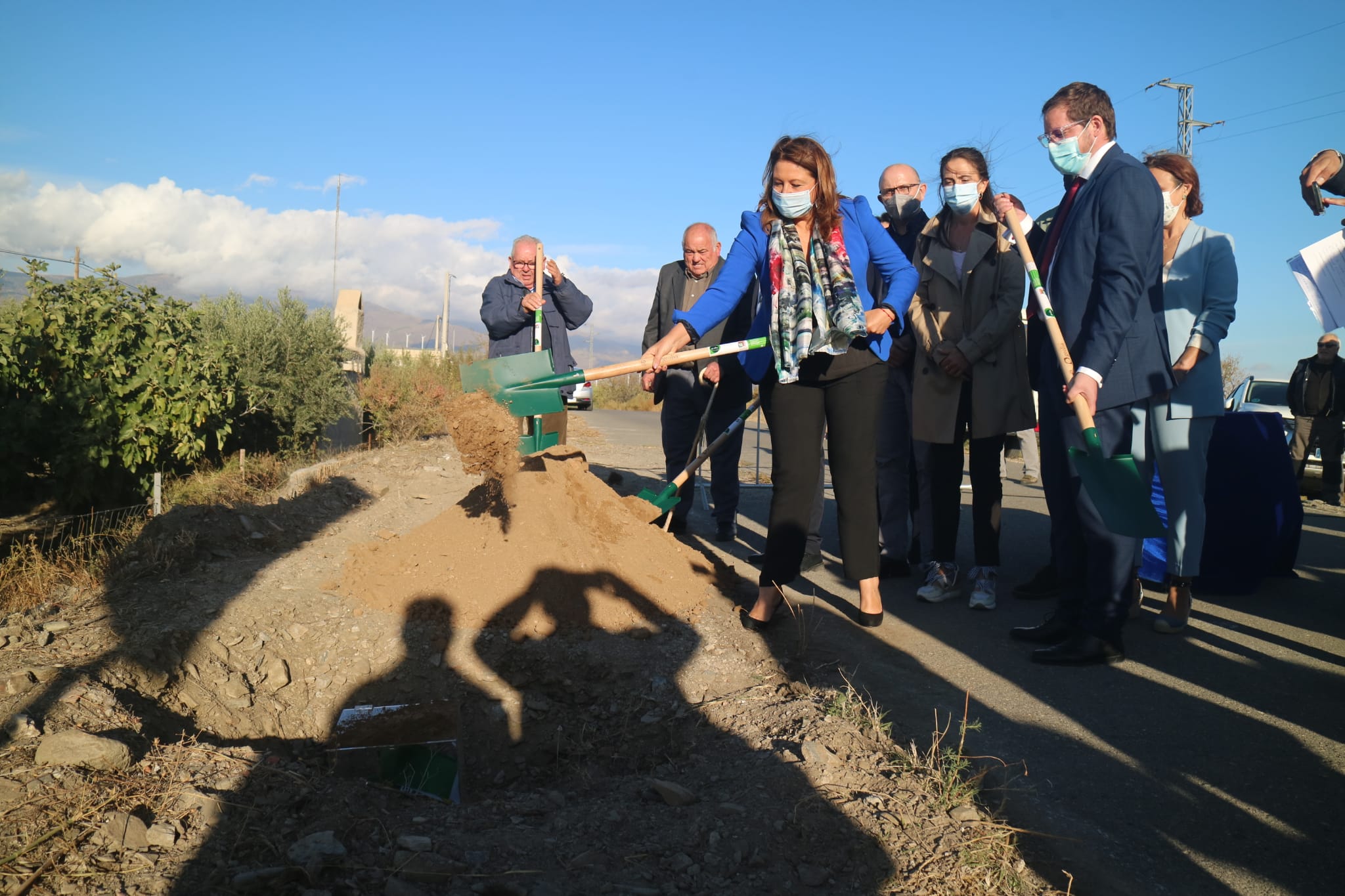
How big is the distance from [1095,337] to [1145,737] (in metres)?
1.58

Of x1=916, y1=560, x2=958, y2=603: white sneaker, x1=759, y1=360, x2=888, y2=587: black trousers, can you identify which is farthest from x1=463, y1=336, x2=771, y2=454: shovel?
x1=916, y1=560, x2=958, y2=603: white sneaker

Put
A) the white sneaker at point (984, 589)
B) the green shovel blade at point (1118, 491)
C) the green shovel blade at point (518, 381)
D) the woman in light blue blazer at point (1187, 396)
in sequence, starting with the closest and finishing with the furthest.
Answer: the green shovel blade at point (1118, 491) → the woman in light blue blazer at point (1187, 396) → the green shovel blade at point (518, 381) → the white sneaker at point (984, 589)

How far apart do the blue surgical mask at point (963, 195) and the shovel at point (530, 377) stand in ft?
4.77

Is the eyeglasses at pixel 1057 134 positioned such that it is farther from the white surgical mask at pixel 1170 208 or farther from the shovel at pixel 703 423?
the shovel at pixel 703 423

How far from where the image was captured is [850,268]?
156 inches

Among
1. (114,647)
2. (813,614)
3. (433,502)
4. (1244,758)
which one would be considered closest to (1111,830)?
(1244,758)

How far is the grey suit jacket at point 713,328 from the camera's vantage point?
225 inches

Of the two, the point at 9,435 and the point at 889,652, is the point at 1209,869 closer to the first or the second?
the point at 889,652

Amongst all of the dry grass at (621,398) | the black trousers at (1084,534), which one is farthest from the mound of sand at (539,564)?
the dry grass at (621,398)

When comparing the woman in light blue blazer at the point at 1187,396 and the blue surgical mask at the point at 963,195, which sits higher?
the blue surgical mask at the point at 963,195

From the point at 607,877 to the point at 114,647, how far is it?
2432mm

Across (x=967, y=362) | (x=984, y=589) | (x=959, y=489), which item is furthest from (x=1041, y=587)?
(x=967, y=362)

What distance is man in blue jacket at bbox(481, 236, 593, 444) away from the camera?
6.39 metres

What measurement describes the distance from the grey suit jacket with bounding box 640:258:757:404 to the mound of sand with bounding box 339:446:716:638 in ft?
4.87
